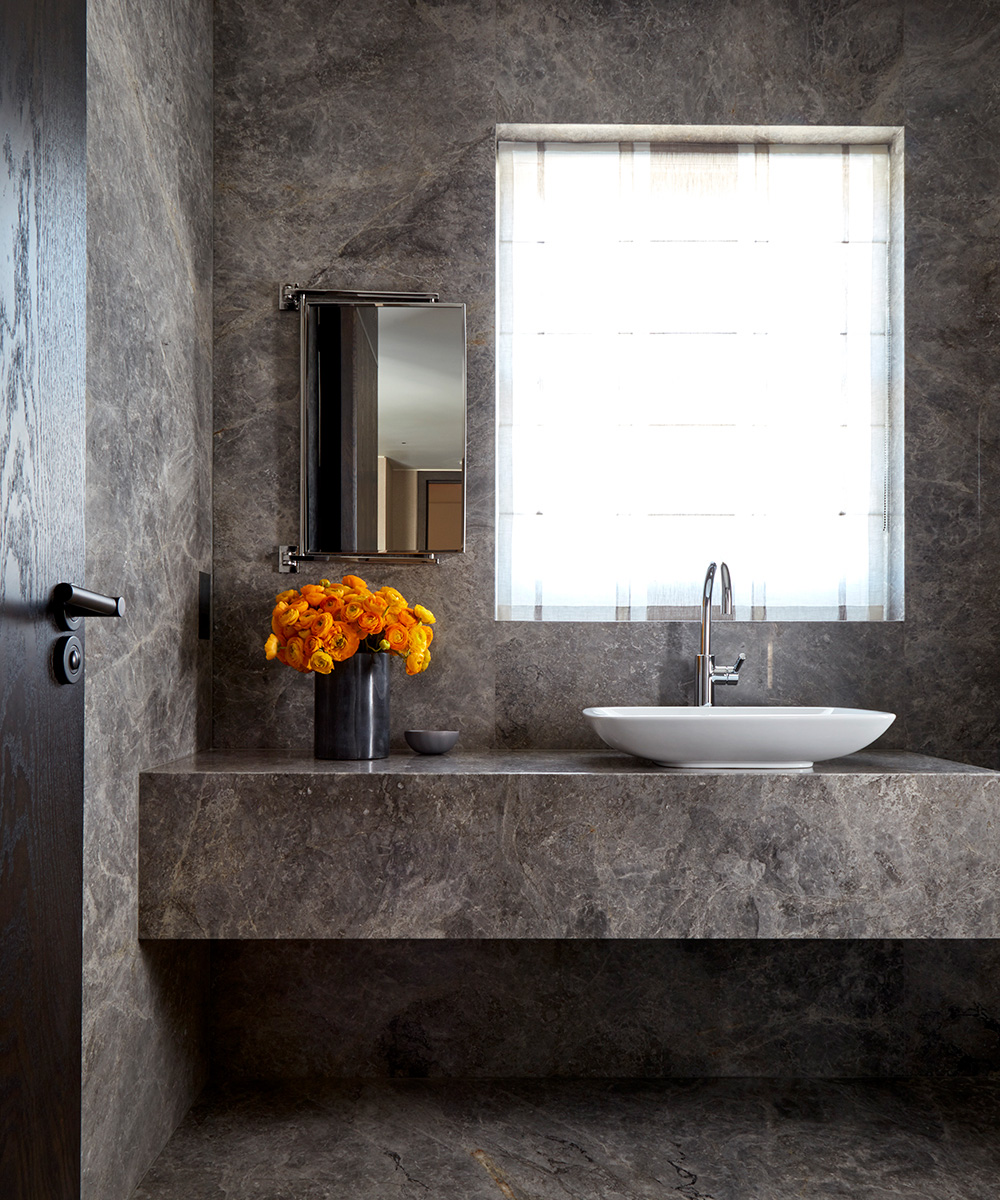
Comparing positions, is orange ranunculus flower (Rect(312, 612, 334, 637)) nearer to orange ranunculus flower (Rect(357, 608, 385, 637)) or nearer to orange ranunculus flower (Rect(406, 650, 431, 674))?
orange ranunculus flower (Rect(357, 608, 385, 637))

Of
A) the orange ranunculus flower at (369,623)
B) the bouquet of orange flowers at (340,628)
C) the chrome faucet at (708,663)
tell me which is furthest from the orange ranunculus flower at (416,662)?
the chrome faucet at (708,663)

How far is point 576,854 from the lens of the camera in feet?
5.40

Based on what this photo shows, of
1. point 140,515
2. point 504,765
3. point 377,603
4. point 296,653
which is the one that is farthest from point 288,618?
point 504,765

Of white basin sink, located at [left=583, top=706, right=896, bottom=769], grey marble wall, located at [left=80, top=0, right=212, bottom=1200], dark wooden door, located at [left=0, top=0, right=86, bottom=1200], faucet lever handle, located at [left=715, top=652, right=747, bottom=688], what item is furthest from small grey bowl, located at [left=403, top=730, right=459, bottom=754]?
dark wooden door, located at [left=0, top=0, right=86, bottom=1200]

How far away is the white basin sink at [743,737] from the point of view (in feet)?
5.39

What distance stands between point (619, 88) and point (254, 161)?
2.88 feet

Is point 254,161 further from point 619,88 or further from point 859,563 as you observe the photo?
point 859,563

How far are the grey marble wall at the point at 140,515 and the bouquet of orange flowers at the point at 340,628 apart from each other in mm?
234

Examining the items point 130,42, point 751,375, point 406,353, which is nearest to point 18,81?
point 130,42

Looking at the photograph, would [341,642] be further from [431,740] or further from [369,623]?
[431,740]

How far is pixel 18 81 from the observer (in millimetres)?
813

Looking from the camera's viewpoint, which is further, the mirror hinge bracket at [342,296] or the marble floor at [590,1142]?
the mirror hinge bracket at [342,296]

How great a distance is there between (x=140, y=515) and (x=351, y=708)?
0.55 m

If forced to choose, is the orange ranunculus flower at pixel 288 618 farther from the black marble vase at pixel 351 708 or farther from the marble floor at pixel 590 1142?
the marble floor at pixel 590 1142
